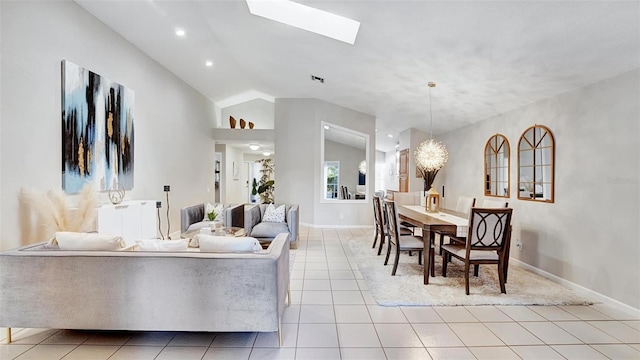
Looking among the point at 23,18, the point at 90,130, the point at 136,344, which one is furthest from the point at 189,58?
the point at 136,344

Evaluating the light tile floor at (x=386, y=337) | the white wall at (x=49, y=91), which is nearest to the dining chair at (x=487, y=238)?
the light tile floor at (x=386, y=337)

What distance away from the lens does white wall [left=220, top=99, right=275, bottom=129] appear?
29.6 feet

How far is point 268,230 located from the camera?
512cm

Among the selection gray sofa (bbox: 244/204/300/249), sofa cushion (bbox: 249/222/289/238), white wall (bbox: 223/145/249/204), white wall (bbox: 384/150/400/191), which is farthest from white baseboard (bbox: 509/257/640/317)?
white wall (bbox: 223/145/249/204)

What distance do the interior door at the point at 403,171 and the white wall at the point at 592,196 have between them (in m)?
3.70

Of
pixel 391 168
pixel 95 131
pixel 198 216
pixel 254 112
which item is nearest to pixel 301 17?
pixel 95 131

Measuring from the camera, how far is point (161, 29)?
448 centimetres

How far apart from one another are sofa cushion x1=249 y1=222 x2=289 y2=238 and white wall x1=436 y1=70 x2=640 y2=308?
359 cm

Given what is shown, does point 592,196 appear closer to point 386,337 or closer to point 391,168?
point 386,337

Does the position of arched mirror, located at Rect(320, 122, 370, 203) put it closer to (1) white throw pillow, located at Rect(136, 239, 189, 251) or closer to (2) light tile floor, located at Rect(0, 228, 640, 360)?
(2) light tile floor, located at Rect(0, 228, 640, 360)

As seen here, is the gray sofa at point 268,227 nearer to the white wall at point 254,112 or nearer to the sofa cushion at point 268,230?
the sofa cushion at point 268,230

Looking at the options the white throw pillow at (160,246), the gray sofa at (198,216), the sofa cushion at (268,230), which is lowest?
the sofa cushion at (268,230)

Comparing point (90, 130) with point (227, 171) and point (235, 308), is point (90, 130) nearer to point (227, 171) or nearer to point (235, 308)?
point (235, 308)

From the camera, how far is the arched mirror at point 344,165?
7527 millimetres
